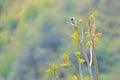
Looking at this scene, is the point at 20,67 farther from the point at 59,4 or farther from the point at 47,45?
the point at 59,4

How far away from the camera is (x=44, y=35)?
23.3 m

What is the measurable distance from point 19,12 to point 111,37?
7153 millimetres

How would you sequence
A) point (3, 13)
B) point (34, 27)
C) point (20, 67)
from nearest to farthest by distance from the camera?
point (20, 67), point (34, 27), point (3, 13)

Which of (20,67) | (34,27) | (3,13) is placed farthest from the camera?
(3,13)

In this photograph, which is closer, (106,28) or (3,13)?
Answer: (106,28)

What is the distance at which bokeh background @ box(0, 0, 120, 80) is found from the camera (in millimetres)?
22062

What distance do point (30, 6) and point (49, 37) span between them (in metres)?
6.15

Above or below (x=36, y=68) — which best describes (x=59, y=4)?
above

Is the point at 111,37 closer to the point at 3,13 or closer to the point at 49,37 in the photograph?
the point at 49,37

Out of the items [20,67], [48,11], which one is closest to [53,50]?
[20,67]

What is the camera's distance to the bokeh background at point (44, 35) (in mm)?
22062

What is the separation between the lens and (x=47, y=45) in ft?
75.6

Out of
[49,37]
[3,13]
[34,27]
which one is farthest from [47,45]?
[3,13]

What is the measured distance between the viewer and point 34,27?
82.3 feet
